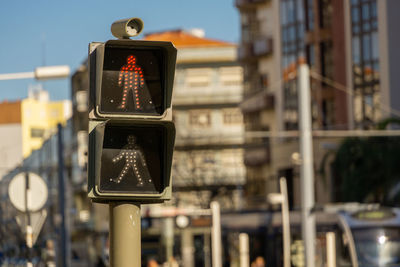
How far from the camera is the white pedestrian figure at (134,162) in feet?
21.7

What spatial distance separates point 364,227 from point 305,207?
7096mm

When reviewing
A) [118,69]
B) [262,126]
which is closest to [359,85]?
[262,126]

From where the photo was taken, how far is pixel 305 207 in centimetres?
2961

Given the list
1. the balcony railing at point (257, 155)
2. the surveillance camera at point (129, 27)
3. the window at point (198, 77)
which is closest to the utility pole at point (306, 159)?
the surveillance camera at point (129, 27)

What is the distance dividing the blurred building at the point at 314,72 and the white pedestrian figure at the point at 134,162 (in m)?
41.2

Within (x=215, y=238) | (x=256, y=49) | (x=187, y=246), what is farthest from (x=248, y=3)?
(x=215, y=238)

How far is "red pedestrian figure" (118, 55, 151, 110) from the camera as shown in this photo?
6.69m

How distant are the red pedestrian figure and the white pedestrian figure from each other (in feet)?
0.69

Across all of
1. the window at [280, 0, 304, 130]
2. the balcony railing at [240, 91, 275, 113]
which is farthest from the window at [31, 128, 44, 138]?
the balcony railing at [240, 91, 275, 113]

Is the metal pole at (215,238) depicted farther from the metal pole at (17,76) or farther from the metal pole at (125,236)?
the metal pole at (125,236)

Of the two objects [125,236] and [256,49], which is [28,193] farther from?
[256,49]

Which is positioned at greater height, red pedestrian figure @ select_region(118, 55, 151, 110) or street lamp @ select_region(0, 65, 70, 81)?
street lamp @ select_region(0, 65, 70, 81)

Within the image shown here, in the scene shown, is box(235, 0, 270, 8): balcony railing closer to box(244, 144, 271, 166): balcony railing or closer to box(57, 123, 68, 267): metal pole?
box(244, 144, 271, 166): balcony railing

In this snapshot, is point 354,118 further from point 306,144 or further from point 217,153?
point 217,153
